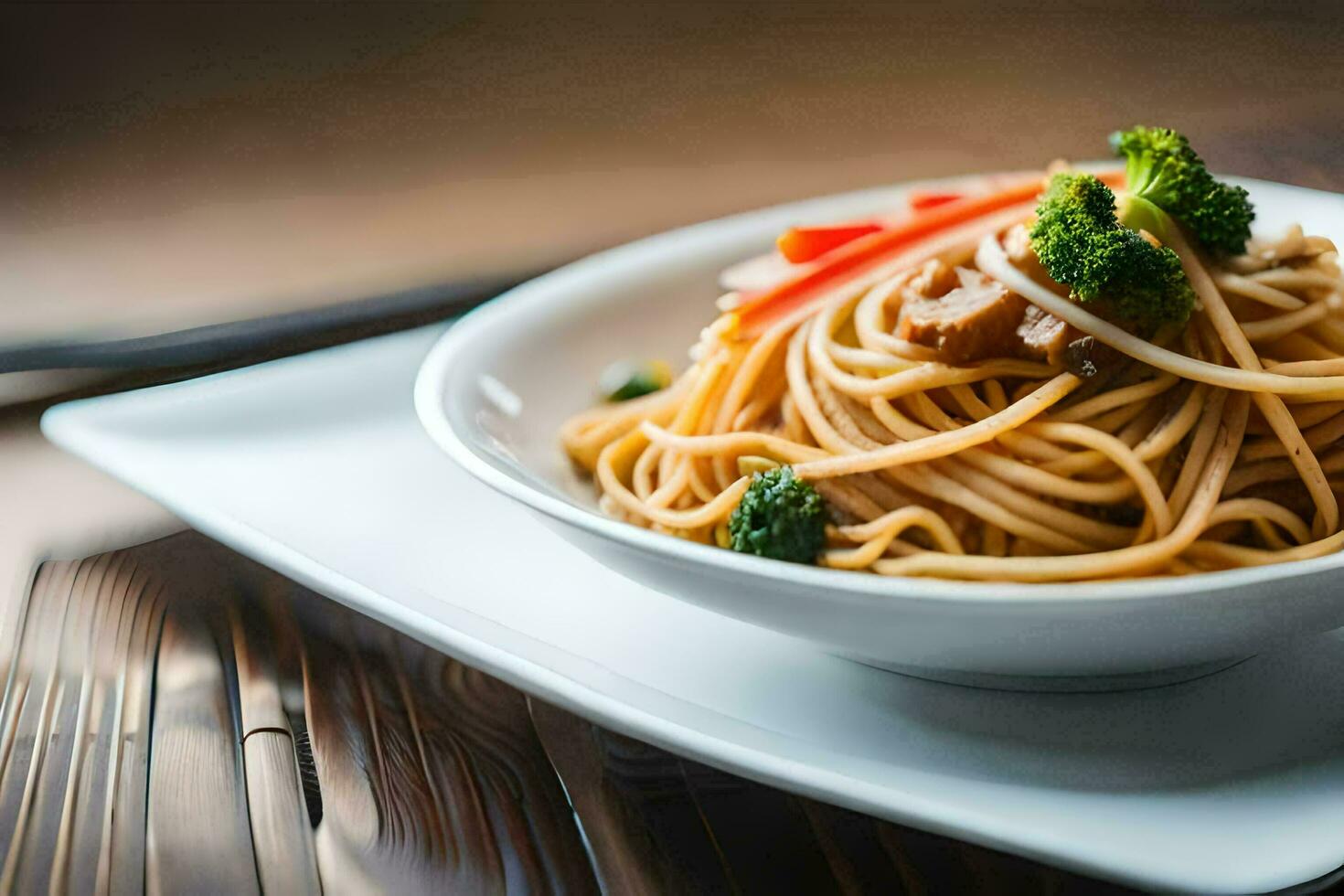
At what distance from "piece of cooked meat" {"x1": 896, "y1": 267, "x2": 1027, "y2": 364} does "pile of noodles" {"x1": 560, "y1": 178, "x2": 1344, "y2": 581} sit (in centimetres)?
2

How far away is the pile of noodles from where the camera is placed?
1.66 metres

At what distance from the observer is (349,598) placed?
1724 millimetres

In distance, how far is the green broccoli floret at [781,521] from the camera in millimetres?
1674

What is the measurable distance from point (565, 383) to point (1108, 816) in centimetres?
139

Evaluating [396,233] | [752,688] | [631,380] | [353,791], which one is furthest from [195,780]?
[396,233]

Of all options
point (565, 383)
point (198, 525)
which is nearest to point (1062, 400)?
point (565, 383)

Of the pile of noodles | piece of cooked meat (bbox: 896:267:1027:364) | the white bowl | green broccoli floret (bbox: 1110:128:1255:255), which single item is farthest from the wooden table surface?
green broccoli floret (bbox: 1110:128:1255:255)

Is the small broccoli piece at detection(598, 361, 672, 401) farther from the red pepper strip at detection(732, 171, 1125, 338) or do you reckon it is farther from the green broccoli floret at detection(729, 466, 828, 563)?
the green broccoli floret at detection(729, 466, 828, 563)

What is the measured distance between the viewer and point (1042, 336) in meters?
1.73

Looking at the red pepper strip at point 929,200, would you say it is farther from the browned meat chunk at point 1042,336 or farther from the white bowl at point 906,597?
the white bowl at point 906,597

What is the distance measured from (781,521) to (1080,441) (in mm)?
429

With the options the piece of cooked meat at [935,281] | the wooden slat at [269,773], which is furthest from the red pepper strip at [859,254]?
the wooden slat at [269,773]

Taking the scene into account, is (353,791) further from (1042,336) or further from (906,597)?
(1042,336)

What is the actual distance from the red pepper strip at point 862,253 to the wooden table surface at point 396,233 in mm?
737
